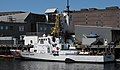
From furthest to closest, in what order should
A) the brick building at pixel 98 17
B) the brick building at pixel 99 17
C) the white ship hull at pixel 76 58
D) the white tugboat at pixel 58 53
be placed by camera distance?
the brick building at pixel 98 17 → the brick building at pixel 99 17 → the white tugboat at pixel 58 53 → the white ship hull at pixel 76 58

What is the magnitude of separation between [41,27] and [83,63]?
3728 centimetres

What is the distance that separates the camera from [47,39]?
6322 centimetres

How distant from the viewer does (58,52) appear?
60.7 m

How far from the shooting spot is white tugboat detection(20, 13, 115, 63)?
58.2 m

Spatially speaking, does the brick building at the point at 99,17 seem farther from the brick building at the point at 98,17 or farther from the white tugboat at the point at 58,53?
the white tugboat at the point at 58,53

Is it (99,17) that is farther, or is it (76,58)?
(99,17)

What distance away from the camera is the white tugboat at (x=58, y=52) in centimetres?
5825

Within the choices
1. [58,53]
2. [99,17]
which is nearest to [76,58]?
[58,53]

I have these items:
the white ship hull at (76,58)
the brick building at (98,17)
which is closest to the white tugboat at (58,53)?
the white ship hull at (76,58)

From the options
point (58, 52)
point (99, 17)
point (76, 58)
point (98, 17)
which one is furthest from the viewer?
point (98, 17)

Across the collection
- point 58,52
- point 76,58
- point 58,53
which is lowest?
point 76,58

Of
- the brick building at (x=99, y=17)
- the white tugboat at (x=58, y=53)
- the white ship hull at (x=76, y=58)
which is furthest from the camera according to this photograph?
the brick building at (x=99, y=17)

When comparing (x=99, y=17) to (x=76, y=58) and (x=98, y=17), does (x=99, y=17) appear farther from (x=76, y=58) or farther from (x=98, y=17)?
(x=76, y=58)

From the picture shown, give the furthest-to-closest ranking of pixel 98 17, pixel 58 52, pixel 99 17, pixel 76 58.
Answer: pixel 98 17 → pixel 99 17 → pixel 58 52 → pixel 76 58
